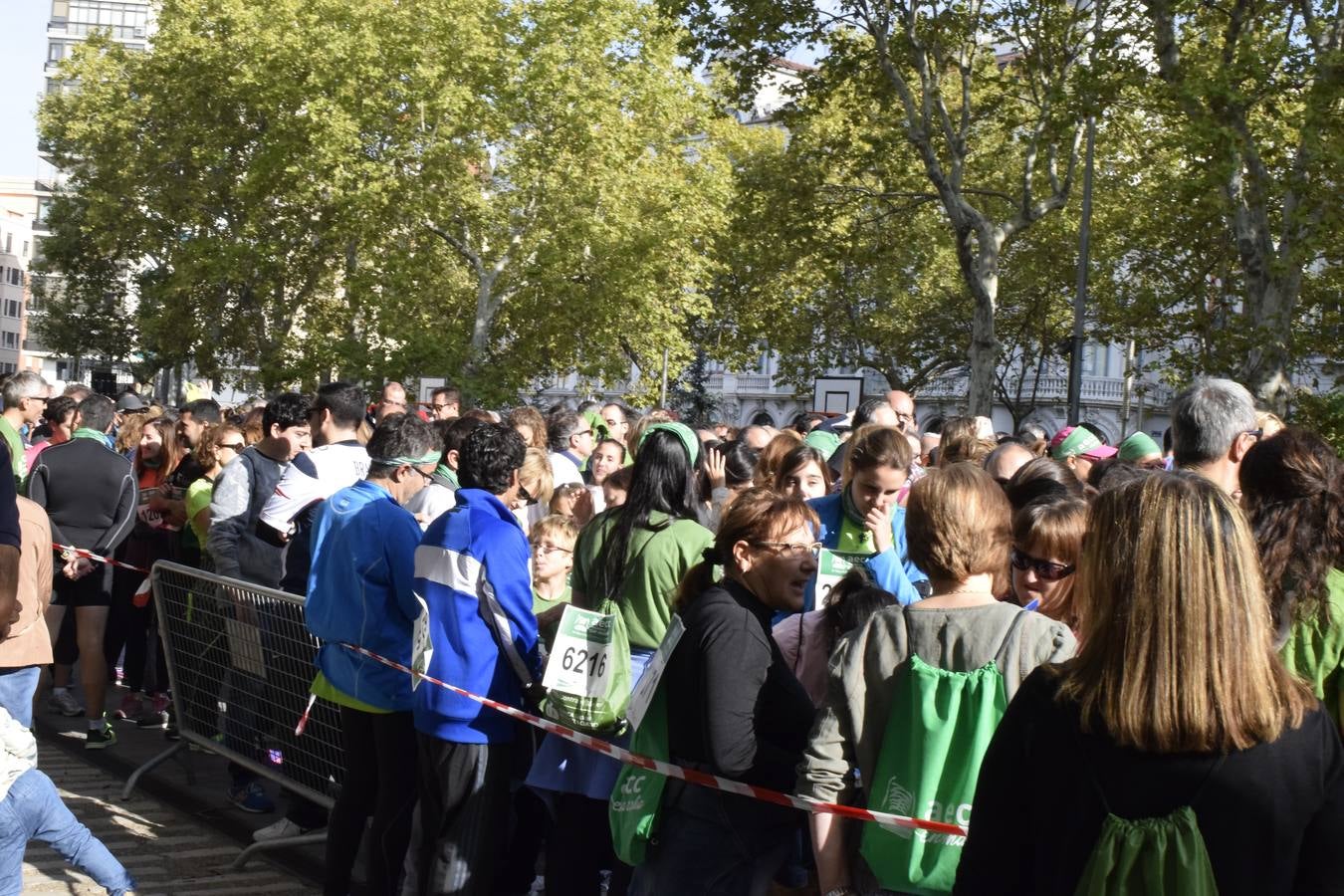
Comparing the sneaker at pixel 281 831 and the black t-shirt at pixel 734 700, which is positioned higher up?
the black t-shirt at pixel 734 700

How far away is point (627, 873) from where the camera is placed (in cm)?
504

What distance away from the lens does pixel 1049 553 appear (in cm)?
430

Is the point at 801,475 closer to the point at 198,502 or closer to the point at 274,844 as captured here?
the point at 274,844

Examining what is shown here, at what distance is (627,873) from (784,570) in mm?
1361

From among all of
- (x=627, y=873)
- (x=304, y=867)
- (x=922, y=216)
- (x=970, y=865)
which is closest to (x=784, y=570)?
(x=627, y=873)

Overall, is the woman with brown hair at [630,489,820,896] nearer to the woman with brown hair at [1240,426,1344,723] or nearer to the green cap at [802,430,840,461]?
the woman with brown hair at [1240,426,1344,723]

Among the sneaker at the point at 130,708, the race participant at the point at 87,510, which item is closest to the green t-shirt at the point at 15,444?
the race participant at the point at 87,510

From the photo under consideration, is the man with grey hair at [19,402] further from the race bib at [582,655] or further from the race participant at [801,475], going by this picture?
the race bib at [582,655]

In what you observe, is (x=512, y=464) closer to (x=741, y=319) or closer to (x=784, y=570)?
(x=784, y=570)

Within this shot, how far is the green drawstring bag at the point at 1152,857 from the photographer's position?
2260 millimetres

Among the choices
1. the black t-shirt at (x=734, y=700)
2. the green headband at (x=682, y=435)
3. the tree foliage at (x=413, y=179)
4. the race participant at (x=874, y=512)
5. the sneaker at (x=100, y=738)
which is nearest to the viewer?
the black t-shirt at (x=734, y=700)

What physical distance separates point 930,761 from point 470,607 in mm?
2378

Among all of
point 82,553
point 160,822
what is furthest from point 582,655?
point 82,553

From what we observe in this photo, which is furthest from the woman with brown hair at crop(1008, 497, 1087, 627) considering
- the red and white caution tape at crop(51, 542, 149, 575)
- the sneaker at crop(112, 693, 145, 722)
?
the sneaker at crop(112, 693, 145, 722)
